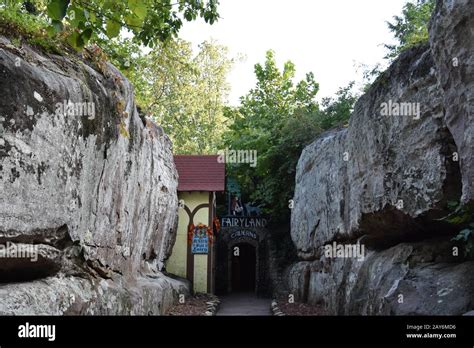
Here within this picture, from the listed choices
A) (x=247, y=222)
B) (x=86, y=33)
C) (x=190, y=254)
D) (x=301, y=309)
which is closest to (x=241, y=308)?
(x=190, y=254)

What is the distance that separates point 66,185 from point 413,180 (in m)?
4.12

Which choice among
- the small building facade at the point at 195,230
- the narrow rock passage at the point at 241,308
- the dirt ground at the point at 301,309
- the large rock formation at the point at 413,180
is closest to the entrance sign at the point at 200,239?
the small building facade at the point at 195,230

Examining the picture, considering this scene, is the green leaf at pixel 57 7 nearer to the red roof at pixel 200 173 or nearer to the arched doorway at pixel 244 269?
the red roof at pixel 200 173

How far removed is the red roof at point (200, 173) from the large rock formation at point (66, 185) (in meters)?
7.64

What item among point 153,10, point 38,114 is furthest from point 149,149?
point 38,114

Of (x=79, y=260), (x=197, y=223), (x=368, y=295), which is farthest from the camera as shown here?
(x=197, y=223)

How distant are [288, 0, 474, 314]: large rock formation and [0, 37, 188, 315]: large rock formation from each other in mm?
3620

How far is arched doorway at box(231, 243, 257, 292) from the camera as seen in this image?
23141mm

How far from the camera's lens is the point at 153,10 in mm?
5844

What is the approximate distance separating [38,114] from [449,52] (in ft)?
13.0

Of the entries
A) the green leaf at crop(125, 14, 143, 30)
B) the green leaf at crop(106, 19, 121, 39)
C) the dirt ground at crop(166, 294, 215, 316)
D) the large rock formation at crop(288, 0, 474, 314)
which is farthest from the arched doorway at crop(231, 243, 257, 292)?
the green leaf at crop(106, 19, 121, 39)

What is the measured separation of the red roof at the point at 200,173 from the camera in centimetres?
1623

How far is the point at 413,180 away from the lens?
5.59 m
